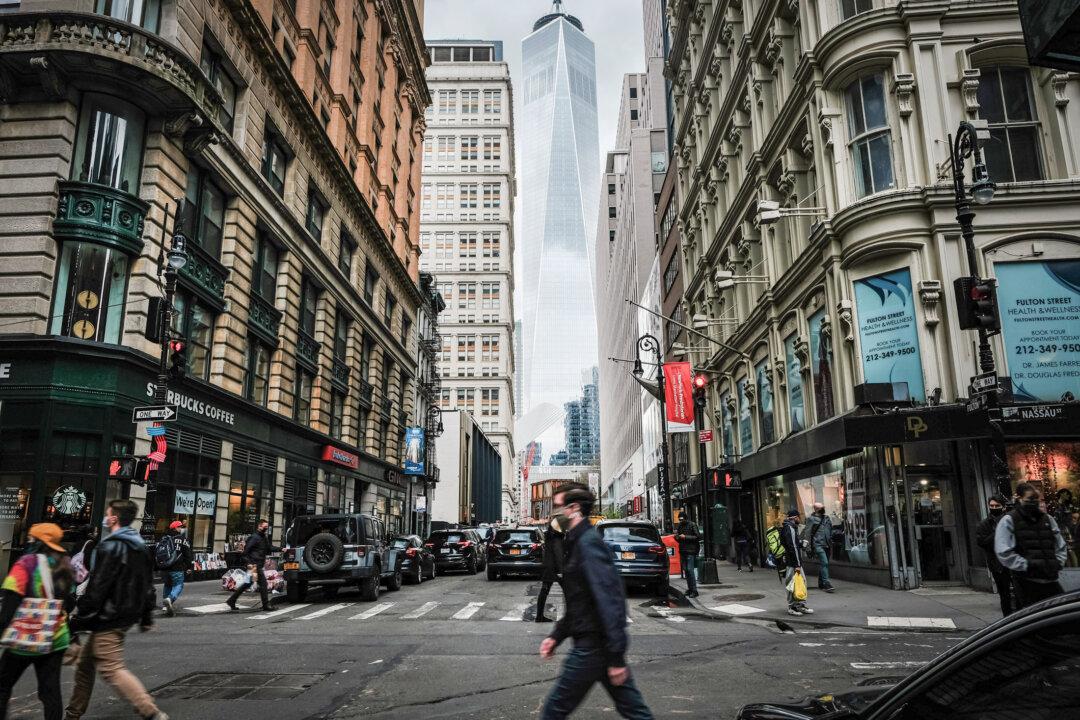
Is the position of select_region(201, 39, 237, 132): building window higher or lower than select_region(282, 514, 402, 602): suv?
higher

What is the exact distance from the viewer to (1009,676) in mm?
2154

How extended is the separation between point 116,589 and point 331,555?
11.0 m

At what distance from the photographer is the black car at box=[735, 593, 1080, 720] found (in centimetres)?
204

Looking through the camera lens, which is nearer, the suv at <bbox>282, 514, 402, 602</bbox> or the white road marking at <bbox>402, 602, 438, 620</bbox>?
Result: the white road marking at <bbox>402, 602, 438, 620</bbox>

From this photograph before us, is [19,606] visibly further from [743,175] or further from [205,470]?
[743,175]

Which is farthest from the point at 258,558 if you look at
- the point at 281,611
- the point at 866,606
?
the point at 866,606

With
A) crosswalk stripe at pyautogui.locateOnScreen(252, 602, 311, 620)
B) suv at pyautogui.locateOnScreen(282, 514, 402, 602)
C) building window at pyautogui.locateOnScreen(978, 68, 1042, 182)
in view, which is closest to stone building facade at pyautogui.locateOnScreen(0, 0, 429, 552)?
suv at pyautogui.locateOnScreen(282, 514, 402, 602)

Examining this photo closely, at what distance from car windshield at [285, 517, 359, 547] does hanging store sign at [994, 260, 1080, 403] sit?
15524mm

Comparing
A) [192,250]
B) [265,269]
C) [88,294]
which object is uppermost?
[265,269]

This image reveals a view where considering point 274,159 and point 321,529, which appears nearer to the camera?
point 321,529

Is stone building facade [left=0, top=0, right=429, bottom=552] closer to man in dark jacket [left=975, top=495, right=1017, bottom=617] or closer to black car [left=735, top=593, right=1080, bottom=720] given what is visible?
man in dark jacket [left=975, top=495, right=1017, bottom=617]

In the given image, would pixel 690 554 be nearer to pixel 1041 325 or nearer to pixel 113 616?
pixel 1041 325

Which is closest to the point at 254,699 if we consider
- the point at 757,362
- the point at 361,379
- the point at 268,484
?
the point at 268,484

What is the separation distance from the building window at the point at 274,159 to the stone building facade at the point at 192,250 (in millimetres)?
121
